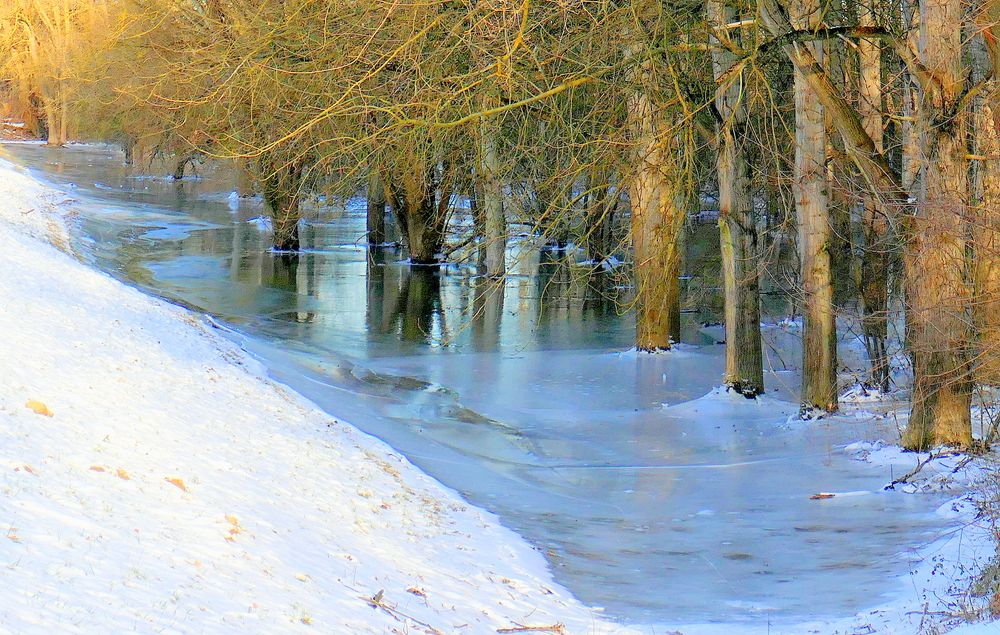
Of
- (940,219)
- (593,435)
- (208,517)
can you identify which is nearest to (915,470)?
(940,219)

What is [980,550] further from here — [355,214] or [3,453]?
[355,214]

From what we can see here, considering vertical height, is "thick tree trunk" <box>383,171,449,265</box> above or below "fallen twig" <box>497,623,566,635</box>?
above

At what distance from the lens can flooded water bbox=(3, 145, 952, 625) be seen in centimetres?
774

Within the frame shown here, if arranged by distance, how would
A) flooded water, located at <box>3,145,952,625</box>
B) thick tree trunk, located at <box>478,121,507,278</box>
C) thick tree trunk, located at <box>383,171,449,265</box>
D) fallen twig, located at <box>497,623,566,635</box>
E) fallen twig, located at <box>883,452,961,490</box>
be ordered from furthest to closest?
thick tree trunk, located at <box>383,171,449,265</box> → thick tree trunk, located at <box>478,121,507,278</box> → fallen twig, located at <box>883,452,961,490</box> → flooded water, located at <box>3,145,952,625</box> → fallen twig, located at <box>497,623,566,635</box>

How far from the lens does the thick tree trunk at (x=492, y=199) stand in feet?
47.9

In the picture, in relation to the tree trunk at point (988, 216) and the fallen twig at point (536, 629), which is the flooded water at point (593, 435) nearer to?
the fallen twig at point (536, 629)

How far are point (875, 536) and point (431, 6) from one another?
673 cm

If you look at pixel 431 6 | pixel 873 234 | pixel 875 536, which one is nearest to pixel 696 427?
pixel 873 234

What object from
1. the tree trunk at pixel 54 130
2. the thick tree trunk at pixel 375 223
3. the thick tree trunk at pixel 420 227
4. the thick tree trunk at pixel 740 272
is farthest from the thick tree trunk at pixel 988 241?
the tree trunk at pixel 54 130

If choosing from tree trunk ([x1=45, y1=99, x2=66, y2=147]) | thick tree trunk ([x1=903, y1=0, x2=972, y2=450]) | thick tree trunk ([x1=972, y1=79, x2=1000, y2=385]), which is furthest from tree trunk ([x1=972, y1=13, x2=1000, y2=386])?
tree trunk ([x1=45, y1=99, x2=66, y2=147])

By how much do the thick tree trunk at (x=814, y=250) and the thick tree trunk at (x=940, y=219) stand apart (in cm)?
272

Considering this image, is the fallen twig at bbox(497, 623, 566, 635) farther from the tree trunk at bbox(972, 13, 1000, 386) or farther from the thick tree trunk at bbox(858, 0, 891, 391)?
the thick tree trunk at bbox(858, 0, 891, 391)

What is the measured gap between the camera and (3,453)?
247 inches

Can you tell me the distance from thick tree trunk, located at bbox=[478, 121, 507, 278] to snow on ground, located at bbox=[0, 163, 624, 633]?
14.0ft
